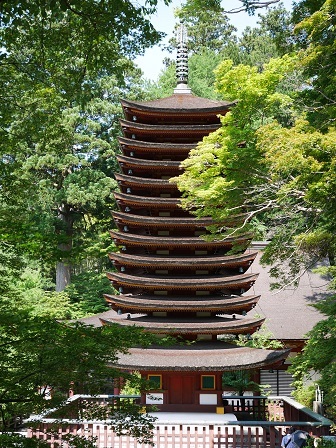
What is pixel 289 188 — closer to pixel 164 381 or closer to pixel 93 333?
pixel 93 333

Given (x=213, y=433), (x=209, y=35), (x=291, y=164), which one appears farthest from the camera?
(x=209, y=35)

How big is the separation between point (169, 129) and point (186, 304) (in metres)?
5.66

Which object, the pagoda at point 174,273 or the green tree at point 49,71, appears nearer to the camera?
the green tree at point 49,71

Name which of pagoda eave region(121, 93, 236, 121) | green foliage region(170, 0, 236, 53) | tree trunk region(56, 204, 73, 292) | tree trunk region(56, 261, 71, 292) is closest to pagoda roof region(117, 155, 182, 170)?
pagoda eave region(121, 93, 236, 121)

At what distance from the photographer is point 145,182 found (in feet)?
50.1

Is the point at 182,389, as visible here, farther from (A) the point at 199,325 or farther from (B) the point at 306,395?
(B) the point at 306,395

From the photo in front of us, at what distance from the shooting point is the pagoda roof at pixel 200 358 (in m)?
12.2

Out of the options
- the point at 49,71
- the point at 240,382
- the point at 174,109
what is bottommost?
the point at 240,382

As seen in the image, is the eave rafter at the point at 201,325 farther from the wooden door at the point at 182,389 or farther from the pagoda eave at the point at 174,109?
the pagoda eave at the point at 174,109

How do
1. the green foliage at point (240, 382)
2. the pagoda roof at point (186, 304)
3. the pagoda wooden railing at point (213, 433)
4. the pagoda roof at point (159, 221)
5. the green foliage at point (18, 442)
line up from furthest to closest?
the green foliage at point (240, 382) → the pagoda roof at point (159, 221) → the pagoda roof at point (186, 304) → the pagoda wooden railing at point (213, 433) → the green foliage at point (18, 442)

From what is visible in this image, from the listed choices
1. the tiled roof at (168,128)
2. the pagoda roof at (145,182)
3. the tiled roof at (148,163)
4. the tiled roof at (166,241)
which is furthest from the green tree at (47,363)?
the tiled roof at (168,128)

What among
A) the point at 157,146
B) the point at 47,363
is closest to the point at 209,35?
the point at 157,146

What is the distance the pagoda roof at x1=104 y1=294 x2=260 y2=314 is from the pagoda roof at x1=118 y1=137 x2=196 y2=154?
4.66 metres

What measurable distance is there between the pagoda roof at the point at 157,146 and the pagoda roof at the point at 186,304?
15.3 feet
